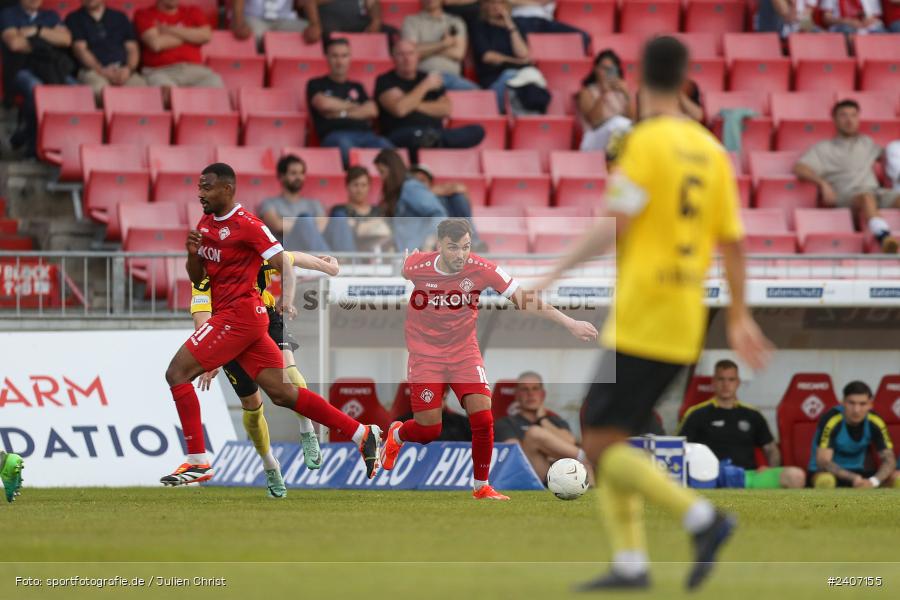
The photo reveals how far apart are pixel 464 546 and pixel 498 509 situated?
278cm

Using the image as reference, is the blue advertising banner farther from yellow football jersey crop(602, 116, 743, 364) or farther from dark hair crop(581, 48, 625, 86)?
yellow football jersey crop(602, 116, 743, 364)

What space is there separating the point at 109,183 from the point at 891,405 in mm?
8688

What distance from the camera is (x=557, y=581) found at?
628cm

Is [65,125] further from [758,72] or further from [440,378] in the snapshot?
[758,72]

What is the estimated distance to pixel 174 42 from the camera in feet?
60.0

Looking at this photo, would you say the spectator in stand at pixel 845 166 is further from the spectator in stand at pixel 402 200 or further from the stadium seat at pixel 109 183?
the stadium seat at pixel 109 183

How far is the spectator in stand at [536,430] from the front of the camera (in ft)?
49.1

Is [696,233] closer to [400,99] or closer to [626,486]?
[626,486]

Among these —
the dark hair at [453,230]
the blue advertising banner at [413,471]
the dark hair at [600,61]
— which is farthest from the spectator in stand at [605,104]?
the dark hair at [453,230]

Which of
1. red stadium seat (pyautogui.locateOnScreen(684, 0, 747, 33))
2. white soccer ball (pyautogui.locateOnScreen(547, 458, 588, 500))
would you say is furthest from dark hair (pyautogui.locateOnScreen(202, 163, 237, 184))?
red stadium seat (pyautogui.locateOnScreen(684, 0, 747, 33))

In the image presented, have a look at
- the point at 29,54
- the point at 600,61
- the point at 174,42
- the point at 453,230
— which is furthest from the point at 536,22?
the point at 453,230

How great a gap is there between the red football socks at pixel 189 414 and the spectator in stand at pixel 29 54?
697cm

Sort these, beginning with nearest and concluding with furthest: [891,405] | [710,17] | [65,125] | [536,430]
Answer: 1. [536,430]
2. [891,405]
3. [65,125]
4. [710,17]

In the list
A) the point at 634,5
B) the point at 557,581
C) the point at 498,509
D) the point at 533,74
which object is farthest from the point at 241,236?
the point at 634,5
